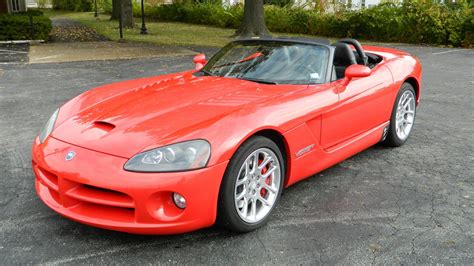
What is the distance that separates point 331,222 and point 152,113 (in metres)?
1.50

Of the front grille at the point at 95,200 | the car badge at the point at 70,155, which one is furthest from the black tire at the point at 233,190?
the car badge at the point at 70,155

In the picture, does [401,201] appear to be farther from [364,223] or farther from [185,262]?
[185,262]

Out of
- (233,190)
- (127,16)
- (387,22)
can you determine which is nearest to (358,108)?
(233,190)

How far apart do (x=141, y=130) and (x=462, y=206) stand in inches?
100

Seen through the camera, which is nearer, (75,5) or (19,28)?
(19,28)

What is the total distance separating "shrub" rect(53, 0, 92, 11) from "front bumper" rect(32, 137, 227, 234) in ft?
160

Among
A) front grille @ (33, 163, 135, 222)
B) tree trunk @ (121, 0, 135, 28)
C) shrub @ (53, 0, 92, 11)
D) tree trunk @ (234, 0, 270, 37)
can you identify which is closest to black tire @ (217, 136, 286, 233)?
front grille @ (33, 163, 135, 222)

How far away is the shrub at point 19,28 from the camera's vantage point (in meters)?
16.3

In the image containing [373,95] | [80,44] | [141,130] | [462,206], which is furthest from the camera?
[80,44]

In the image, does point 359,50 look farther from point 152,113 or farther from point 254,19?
point 254,19

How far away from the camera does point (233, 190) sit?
2973 mm

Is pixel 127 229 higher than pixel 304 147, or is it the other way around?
pixel 304 147

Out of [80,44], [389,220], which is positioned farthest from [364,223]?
[80,44]

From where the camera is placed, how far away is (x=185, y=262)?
2857 millimetres
